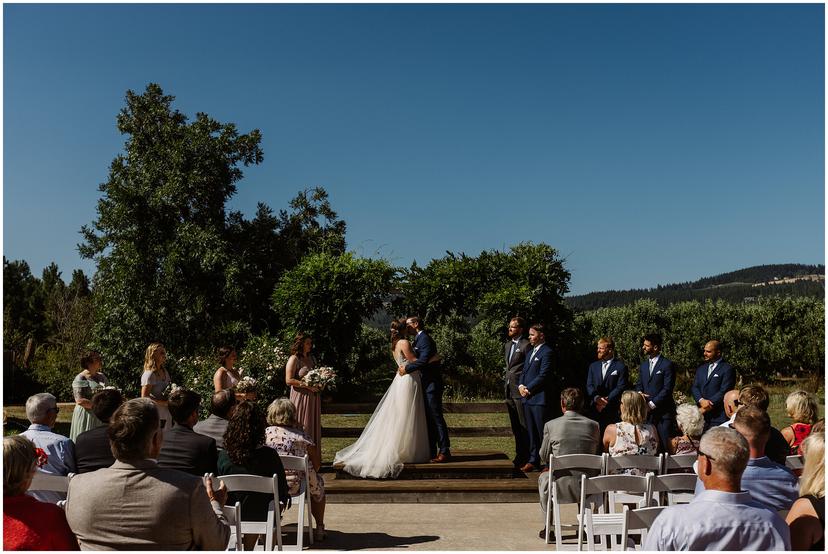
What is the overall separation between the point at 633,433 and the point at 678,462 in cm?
44

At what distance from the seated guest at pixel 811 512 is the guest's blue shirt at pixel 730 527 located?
20cm

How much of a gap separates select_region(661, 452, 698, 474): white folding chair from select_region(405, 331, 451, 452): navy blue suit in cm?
327

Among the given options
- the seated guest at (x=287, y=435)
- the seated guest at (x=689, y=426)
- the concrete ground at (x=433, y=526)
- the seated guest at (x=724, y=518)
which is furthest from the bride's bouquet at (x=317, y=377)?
the seated guest at (x=724, y=518)

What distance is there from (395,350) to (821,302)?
19294 millimetres

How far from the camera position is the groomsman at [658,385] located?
359 inches

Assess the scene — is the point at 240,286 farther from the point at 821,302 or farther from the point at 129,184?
the point at 821,302

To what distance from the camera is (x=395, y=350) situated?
923 centimetres

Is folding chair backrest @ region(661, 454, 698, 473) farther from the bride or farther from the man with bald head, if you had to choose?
the bride

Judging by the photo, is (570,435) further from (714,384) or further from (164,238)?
(164,238)

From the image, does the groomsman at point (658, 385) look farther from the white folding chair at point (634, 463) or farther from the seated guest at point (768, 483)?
the seated guest at point (768, 483)

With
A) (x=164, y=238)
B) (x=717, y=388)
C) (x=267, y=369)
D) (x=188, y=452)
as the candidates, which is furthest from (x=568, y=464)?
(x=164, y=238)

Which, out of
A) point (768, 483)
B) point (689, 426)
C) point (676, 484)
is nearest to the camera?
point (768, 483)

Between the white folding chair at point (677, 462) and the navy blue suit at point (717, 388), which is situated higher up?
the navy blue suit at point (717, 388)

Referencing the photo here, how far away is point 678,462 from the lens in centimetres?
631
